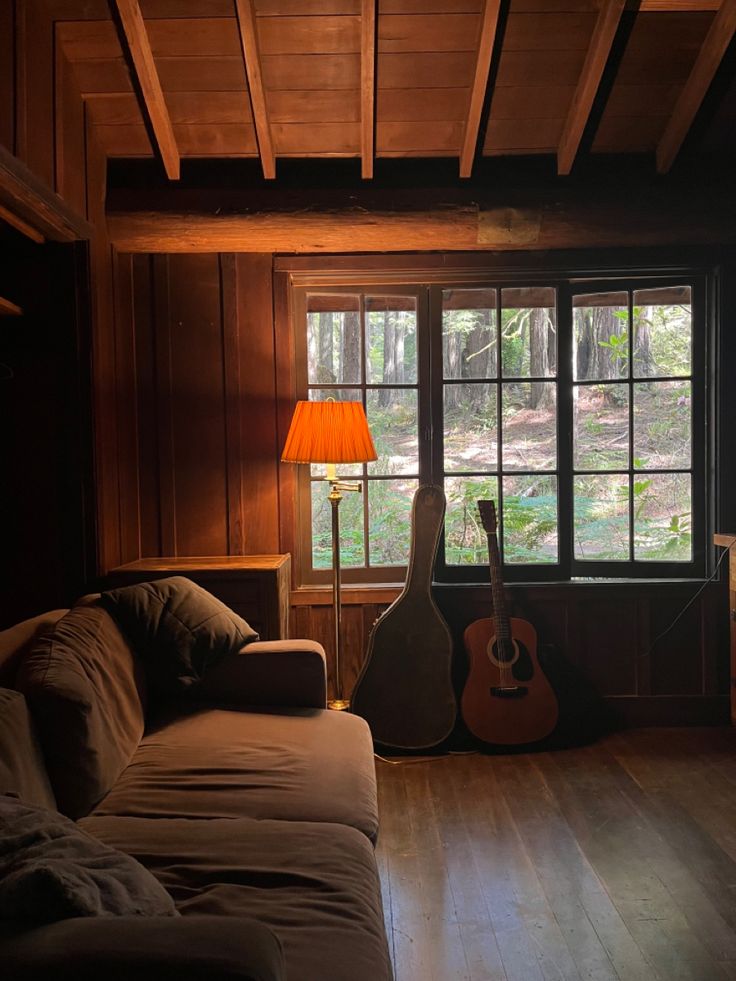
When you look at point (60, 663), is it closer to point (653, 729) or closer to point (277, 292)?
point (277, 292)

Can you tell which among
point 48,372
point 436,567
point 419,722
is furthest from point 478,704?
point 48,372

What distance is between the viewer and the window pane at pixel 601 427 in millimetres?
3957

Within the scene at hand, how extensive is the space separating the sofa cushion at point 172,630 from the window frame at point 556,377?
46.7 inches

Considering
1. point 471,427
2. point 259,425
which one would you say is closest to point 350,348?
point 259,425

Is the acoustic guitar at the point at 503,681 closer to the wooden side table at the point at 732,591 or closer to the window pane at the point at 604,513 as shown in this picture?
the window pane at the point at 604,513

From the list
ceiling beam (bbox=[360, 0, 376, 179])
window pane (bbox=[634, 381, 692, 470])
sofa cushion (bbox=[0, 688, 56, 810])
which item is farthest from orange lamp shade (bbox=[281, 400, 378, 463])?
sofa cushion (bbox=[0, 688, 56, 810])

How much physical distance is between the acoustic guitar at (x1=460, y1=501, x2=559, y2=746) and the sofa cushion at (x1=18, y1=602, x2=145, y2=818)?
1604 mm

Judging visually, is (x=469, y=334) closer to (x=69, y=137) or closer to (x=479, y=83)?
(x=479, y=83)

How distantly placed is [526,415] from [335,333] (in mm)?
978

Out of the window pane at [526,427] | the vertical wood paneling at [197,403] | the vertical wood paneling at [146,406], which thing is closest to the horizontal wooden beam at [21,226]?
the vertical wood paneling at [146,406]

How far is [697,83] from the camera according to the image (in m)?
3.38

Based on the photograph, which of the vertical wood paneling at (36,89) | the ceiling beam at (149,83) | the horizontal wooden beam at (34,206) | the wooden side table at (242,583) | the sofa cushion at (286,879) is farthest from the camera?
the wooden side table at (242,583)

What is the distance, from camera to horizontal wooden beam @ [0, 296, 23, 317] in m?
3.09

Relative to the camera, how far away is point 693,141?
3787 millimetres
